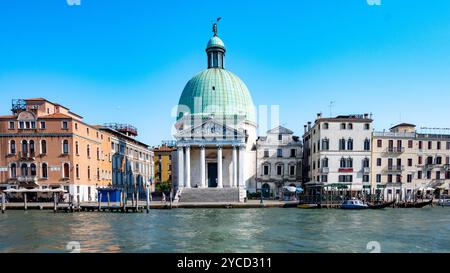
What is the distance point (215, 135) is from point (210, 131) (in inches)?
35.5

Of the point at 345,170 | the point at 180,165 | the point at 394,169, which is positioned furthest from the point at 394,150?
the point at 180,165

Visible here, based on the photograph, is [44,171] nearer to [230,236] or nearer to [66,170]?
[66,170]

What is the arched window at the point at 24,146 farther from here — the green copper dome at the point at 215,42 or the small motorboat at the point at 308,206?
the small motorboat at the point at 308,206

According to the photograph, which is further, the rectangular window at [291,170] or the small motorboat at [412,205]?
the rectangular window at [291,170]

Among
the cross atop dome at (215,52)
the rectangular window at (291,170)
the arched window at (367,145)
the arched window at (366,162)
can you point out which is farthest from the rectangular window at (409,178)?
the cross atop dome at (215,52)

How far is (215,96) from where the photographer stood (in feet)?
159

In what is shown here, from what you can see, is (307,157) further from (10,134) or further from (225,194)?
(10,134)

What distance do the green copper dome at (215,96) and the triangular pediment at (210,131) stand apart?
4.74 m

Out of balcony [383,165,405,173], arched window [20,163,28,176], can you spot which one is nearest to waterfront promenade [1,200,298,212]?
arched window [20,163,28,176]

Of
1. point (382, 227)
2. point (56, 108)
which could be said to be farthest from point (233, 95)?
point (382, 227)

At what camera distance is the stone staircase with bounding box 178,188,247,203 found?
3781 centimetres

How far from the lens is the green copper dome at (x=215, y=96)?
48.2 metres

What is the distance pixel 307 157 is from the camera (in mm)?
48000

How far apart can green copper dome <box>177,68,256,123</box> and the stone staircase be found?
12794mm
